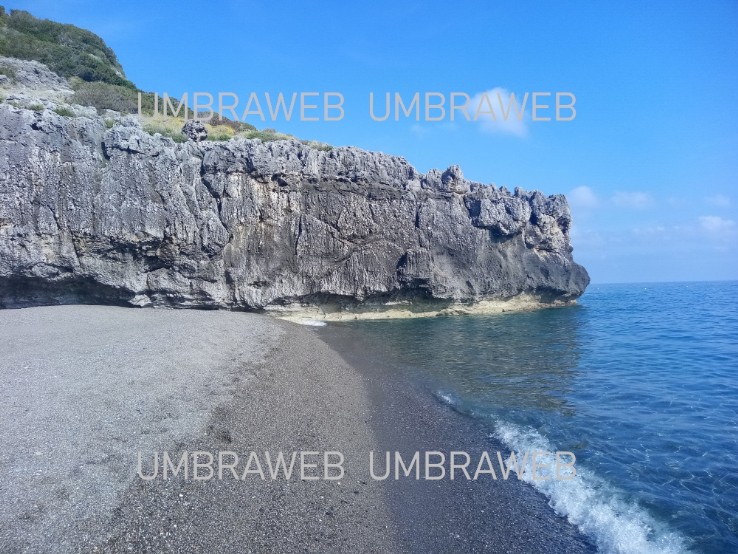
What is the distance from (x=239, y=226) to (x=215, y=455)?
Answer: 2304cm

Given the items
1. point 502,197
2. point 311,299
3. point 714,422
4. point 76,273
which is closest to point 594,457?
point 714,422

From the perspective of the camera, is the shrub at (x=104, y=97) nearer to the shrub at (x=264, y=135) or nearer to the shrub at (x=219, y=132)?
the shrub at (x=219, y=132)

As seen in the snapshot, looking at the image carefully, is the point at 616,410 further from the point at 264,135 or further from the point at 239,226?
the point at 264,135

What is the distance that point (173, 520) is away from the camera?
6.56 metres

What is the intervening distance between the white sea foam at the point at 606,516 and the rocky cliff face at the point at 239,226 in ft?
80.6

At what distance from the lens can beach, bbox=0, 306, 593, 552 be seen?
639cm

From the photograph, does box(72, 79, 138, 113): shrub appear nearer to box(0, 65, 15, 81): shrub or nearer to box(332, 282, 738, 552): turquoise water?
box(0, 65, 15, 81): shrub

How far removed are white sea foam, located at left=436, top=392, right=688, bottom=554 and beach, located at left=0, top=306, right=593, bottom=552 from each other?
1.06 feet

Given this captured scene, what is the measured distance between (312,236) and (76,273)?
15220mm

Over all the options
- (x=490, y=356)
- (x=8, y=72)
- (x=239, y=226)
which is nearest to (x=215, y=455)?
(x=490, y=356)

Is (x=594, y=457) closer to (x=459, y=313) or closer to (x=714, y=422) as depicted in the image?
(x=714, y=422)

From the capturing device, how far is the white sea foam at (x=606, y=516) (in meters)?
6.94

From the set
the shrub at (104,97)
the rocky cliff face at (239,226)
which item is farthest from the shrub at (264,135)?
the shrub at (104,97)

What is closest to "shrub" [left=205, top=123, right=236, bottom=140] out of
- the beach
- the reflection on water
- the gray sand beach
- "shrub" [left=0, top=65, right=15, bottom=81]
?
"shrub" [left=0, top=65, right=15, bottom=81]
